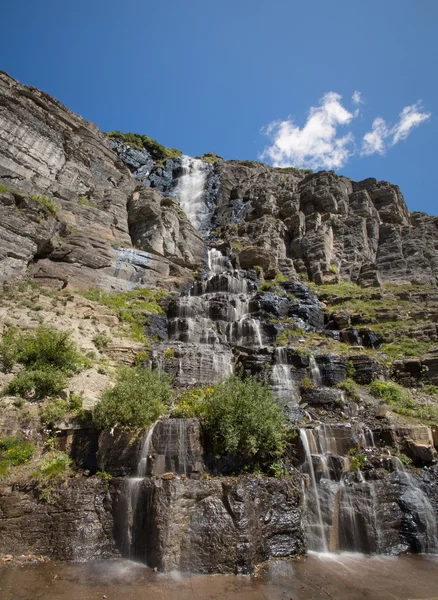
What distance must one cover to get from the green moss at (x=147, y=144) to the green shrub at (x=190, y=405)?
2219 inches

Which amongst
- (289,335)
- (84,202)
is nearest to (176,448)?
(289,335)

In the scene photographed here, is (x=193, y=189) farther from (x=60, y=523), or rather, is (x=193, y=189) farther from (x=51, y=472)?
(x=60, y=523)

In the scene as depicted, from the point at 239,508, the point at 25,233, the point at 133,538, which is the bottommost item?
the point at 133,538

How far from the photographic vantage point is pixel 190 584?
7.61 m

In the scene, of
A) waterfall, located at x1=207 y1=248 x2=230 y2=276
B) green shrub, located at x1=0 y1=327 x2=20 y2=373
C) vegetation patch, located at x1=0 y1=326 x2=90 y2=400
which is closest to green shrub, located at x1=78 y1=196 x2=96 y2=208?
waterfall, located at x1=207 y1=248 x2=230 y2=276

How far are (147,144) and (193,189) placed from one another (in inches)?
650

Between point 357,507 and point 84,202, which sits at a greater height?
point 84,202

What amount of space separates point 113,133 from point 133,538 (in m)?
67.1

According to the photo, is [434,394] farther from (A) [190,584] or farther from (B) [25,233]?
(B) [25,233]

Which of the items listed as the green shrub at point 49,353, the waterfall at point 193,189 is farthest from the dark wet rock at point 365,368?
the waterfall at point 193,189

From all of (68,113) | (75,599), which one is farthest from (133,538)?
(68,113)

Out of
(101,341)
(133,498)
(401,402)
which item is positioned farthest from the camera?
(101,341)

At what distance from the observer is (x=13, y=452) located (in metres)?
10.6

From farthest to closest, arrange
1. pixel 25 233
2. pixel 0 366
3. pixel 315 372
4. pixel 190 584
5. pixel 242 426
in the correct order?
pixel 25 233
pixel 315 372
pixel 0 366
pixel 242 426
pixel 190 584
